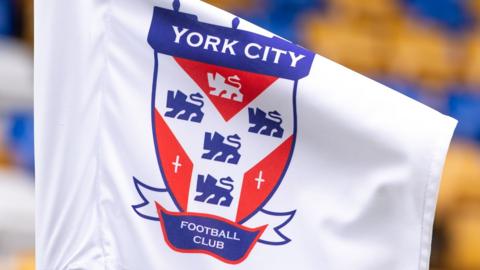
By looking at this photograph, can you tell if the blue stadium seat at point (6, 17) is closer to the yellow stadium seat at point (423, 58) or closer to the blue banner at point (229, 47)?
the yellow stadium seat at point (423, 58)

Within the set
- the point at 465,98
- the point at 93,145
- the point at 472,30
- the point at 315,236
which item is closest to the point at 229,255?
the point at 315,236

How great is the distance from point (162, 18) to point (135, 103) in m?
0.16

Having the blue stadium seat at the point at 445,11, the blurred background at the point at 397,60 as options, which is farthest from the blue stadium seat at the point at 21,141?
the blue stadium seat at the point at 445,11

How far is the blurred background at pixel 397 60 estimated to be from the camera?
516cm

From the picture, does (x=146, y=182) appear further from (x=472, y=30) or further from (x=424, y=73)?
(x=472, y=30)

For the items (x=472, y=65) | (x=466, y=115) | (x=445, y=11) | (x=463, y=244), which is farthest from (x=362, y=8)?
(x=463, y=244)

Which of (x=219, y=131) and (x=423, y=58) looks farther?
(x=423, y=58)

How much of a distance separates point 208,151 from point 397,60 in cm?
399

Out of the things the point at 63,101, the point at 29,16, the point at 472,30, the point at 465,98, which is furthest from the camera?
the point at 472,30

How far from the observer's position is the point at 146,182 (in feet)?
7.16

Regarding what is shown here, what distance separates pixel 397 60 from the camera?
20.0 feet

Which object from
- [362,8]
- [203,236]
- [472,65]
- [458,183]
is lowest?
[203,236]

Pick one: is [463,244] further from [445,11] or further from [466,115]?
[445,11]

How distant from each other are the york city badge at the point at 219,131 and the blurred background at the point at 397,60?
7.81 feet
